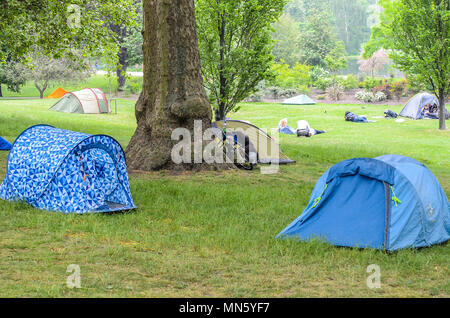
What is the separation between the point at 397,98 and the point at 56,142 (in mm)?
41209

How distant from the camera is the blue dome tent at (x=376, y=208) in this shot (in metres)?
7.11

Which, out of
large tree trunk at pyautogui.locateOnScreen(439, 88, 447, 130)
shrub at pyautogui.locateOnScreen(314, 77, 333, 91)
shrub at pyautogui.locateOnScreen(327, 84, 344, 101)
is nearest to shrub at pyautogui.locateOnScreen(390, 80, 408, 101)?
shrub at pyautogui.locateOnScreen(327, 84, 344, 101)

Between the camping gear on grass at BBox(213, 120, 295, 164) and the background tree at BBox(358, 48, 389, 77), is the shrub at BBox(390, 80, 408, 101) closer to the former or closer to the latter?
the background tree at BBox(358, 48, 389, 77)

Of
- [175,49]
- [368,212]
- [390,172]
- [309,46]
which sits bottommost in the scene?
[368,212]

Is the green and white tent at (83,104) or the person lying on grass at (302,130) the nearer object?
the person lying on grass at (302,130)

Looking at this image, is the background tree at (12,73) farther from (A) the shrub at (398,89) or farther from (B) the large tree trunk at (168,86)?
(B) the large tree trunk at (168,86)

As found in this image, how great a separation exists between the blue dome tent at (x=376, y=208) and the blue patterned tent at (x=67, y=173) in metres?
3.22

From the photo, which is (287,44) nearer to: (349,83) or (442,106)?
(349,83)

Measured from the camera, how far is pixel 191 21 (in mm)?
13117

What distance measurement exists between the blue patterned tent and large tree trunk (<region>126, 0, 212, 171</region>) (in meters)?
3.49

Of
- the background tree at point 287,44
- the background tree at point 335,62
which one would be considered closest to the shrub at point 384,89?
the background tree at point 335,62
